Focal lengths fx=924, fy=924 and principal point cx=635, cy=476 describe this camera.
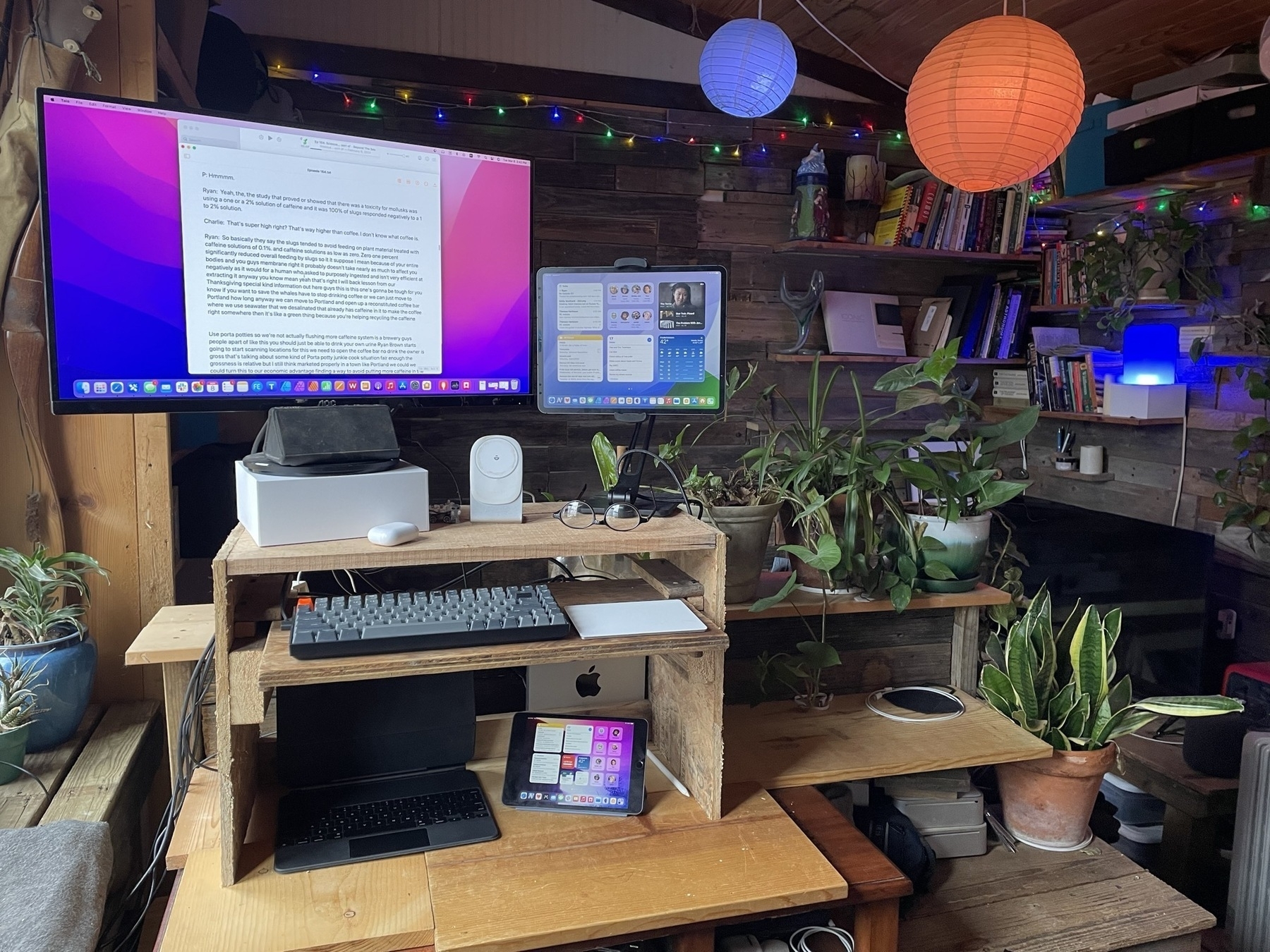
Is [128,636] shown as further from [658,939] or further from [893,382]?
[893,382]

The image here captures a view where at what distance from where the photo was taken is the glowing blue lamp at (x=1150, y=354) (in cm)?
349

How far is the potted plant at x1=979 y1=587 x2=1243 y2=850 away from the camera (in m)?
1.45

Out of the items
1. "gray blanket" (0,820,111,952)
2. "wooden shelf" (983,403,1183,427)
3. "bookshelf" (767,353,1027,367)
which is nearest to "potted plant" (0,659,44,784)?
"gray blanket" (0,820,111,952)

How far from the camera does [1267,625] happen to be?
3.23 m

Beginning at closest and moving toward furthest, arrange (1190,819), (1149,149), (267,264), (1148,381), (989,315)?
1. (267,264)
2. (1190,819)
3. (1149,149)
4. (1148,381)
5. (989,315)

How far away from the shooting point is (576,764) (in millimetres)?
1277

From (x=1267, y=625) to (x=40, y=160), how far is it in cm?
372

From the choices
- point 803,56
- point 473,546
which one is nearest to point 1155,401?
→ point 803,56

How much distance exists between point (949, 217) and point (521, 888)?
3.47 m

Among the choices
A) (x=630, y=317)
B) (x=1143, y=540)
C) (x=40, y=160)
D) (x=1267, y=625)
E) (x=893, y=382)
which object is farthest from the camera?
(x=1267, y=625)

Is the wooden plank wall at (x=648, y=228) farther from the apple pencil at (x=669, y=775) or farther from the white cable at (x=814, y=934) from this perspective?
the white cable at (x=814, y=934)

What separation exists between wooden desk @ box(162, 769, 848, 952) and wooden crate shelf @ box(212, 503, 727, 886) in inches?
2.0

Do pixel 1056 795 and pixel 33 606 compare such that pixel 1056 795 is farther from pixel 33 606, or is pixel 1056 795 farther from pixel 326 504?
pixel 33 606

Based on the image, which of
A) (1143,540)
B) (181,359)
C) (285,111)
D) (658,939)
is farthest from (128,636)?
(1143,540)
